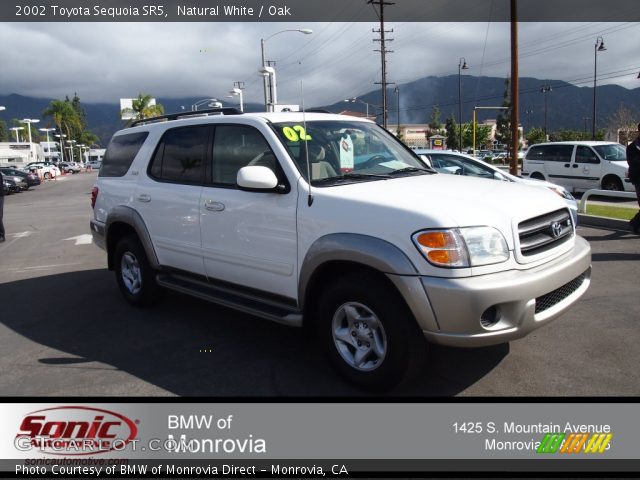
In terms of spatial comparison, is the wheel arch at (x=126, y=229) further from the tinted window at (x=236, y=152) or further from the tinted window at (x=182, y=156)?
Result: the tinted window at (x=236, y=152)

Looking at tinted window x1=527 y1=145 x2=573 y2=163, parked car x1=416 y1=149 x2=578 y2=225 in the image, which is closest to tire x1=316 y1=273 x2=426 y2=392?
parked car x1=416 y1=149 x2=578 y2=225

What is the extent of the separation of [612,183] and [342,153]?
14.0m

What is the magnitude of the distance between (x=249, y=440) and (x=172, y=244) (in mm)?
2548

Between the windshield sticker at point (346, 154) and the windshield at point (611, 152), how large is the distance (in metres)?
14.0

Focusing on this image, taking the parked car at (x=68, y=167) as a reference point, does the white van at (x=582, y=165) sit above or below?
below

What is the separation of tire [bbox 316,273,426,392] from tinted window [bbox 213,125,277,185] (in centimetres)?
119

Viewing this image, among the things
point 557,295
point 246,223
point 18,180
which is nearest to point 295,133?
point 246,223

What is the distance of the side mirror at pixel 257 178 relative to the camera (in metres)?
3.83

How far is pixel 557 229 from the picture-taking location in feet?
12.4

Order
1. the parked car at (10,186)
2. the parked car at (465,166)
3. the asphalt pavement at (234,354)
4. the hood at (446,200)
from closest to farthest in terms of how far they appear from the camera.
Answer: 1. the hood at (446,200)
2. the asphalt pavement at (234,354)
3. the parked car at (465,166)
4. the parked car at (10,186)

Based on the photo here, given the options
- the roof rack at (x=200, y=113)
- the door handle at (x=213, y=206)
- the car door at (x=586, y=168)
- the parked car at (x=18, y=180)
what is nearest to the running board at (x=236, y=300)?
the door handle at (x=213, y=206)

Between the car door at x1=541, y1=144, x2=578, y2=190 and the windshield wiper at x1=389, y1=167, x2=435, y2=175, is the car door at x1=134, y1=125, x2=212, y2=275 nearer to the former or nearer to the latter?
the windshield wiper at x1=389, y1=167, x2=435, y2=175

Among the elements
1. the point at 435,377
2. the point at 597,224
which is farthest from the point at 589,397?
the point at 597,224

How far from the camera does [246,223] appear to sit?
13.8ft
